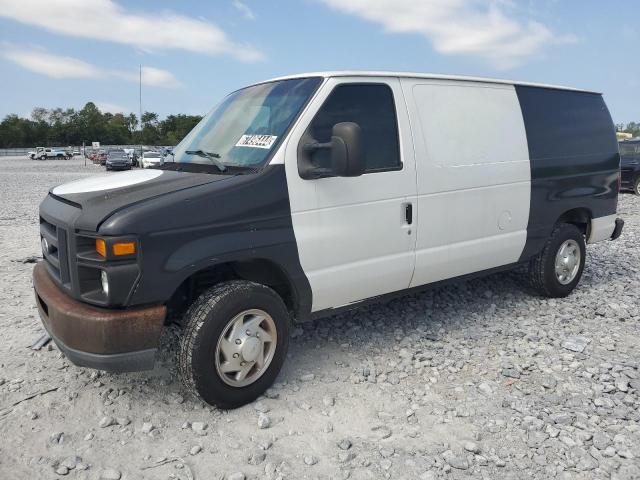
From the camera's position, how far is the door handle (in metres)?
3.95

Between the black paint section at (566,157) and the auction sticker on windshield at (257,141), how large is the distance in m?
Result: 2.69

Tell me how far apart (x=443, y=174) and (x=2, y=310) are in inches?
169

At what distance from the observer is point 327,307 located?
12.4 ft

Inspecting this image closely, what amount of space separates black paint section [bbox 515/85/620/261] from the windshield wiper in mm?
2955

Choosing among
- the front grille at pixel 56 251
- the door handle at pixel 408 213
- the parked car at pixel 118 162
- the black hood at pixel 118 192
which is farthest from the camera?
the parked car at pixel 118 162

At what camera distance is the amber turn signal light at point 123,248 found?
2.81 m

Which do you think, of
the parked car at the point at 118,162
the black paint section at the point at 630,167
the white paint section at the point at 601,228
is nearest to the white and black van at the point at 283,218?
the white paint section at the point at 601,228

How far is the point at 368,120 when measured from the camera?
3.81 meters

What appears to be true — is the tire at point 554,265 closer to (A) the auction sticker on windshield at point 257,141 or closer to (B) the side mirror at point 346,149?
(B) the side mirror at point 346,149

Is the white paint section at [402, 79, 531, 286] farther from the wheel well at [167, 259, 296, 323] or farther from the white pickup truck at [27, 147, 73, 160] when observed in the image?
the white pickup truck at [27, 147, 73, 160]

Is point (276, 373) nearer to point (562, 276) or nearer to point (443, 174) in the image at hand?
point (443, 174)

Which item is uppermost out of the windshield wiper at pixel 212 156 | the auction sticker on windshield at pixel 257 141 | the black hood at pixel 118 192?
the auction sticker on windshield at pixel 257 141

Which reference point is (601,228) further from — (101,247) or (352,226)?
(101,247)

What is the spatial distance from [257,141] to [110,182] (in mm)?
1030
